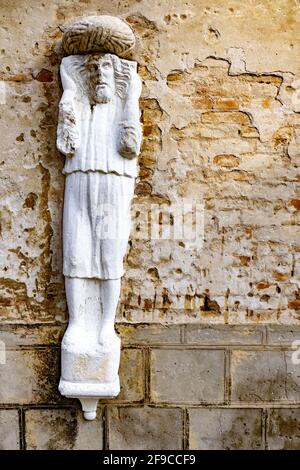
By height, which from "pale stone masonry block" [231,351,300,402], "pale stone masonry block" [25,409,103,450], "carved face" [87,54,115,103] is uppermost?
"carved face" [87,54,115,103]

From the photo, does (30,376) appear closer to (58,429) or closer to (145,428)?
(58,429)

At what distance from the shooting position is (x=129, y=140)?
254 cm

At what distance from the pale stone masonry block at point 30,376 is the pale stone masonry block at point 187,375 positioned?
1.65ft

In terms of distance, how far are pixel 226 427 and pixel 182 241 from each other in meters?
0.96

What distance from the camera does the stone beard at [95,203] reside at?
2561 mm

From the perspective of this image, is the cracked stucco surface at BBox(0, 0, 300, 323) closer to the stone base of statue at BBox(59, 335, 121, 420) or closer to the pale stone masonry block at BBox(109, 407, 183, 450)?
the stone base of statue at BBox(59, 335, 121, 420)

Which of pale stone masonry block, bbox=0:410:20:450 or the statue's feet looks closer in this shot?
the statue's feet

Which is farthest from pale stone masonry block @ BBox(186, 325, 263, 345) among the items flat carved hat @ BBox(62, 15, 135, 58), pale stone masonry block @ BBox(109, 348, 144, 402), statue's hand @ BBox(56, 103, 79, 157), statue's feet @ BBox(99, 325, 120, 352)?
flat carved hat @ BBox(62, 15, 135, 58)

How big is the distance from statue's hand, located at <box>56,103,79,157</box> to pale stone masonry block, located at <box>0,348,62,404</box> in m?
0.99

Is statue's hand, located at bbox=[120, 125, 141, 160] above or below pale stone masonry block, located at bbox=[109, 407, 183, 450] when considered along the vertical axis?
above

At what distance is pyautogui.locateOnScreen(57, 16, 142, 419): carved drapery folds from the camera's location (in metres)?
2.55

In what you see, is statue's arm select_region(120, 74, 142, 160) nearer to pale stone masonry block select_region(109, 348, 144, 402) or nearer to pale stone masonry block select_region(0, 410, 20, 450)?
pale stone masonry block select_region(109, 348, 144, 402)

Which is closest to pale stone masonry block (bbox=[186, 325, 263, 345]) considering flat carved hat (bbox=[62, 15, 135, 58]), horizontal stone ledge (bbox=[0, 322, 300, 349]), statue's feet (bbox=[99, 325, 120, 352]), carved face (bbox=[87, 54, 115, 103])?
horizontal stone ledge (bbox=[0, 322, 300, 349])

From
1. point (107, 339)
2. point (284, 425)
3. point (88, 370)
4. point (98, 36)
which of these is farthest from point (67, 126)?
point (284, 425)
